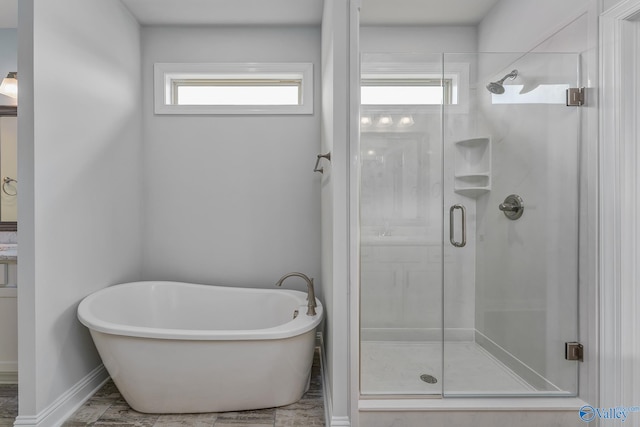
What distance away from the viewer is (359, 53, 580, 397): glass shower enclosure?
197 centimetres

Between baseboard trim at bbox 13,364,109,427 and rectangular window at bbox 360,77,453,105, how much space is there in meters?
2.34

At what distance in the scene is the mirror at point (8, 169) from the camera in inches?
108

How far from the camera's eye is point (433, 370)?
7.02 ft

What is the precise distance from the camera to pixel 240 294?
8.73 feet

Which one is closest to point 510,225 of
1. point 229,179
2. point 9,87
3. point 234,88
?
point 229,179

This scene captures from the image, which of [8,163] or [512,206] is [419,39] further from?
[8,163]

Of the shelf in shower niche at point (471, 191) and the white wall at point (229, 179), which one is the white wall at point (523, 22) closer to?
the shelf in shower niche at point (471, 191)

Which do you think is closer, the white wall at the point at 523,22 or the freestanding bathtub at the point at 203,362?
the freestanding bathtub at the point at 203,362

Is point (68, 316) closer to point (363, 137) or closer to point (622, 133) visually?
point (363, 137)

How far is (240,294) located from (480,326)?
5.28ft

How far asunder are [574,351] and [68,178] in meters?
2.79

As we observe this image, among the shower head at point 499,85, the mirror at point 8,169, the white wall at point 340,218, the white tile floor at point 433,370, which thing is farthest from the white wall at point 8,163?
the shower head at point 499,85

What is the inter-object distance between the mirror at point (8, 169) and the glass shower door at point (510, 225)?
9.95ft

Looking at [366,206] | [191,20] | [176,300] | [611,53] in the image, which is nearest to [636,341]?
[611,53]
